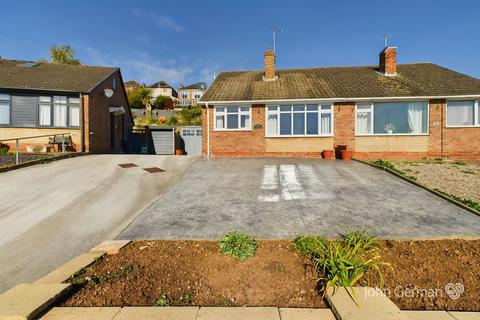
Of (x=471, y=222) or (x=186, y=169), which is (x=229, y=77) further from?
(x=471, y=222)

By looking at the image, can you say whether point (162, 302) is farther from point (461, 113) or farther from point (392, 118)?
point (461, 113)

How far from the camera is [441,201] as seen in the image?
671cm

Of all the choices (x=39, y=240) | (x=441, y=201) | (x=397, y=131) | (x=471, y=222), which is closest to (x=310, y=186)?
(x=441, y=201)

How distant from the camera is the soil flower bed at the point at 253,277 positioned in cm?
296

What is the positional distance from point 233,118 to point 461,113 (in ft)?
39.8

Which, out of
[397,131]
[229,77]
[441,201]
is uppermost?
[229,77]

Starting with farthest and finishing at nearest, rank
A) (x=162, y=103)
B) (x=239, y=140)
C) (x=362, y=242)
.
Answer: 1. (x=162, y=103)
2. (x=239, y=140)
3. (x=362, y=242)

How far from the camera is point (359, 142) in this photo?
14.2 metres

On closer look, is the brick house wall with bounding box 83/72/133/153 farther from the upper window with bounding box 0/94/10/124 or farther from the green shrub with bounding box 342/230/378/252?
the green shrub with bounding box 342/230/378/252

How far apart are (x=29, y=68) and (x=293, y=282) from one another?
78.3 feet

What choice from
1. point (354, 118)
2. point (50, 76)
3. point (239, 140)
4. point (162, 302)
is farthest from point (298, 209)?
point (50, 76)

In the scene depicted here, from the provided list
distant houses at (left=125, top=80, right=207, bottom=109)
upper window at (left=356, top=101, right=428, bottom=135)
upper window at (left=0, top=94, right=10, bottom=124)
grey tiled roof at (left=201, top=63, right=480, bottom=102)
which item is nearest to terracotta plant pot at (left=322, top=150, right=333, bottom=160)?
upper window at (left=356, top=101, right=428, bottom=135)

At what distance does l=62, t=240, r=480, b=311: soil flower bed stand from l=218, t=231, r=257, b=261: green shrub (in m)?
0.10

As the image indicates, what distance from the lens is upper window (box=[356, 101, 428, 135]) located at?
1384 cm
